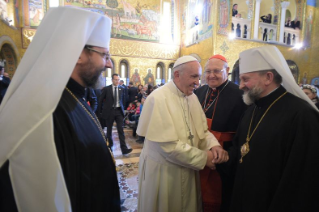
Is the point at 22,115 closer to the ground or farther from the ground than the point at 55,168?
farther from the ground

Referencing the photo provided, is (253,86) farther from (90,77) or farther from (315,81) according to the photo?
(315,81)

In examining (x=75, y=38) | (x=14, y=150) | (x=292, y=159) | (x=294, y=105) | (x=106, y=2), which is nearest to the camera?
(x=14, y=150)

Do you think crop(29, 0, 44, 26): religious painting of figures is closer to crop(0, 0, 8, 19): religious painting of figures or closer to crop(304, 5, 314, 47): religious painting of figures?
crop(0, 0, 8, 19): religious painting of figures

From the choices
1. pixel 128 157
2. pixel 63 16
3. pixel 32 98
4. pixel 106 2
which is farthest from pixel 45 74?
pixel 106 2

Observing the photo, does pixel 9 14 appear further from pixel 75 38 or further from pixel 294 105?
pixel 294 105

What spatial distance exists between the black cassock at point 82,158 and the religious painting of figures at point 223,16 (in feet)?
37.9

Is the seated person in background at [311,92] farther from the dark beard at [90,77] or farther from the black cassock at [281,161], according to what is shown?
the dark beard at [90,77]

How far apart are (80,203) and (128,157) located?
400 centimetres

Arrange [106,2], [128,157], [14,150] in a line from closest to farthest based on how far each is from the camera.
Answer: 1. [14,150]
2. [128,157]
3. [106,2]

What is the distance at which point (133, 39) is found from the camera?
14.6 metres

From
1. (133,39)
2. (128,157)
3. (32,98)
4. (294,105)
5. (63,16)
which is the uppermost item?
(133,39)

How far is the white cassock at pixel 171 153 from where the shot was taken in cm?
172

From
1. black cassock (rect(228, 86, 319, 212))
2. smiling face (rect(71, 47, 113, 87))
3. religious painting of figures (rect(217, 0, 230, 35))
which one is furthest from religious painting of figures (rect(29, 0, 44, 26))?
black cassock (rect(228, 86, 319, 212))

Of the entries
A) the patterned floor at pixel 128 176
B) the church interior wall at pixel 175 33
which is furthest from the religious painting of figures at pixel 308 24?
the patterned floor at pixel 128 176
